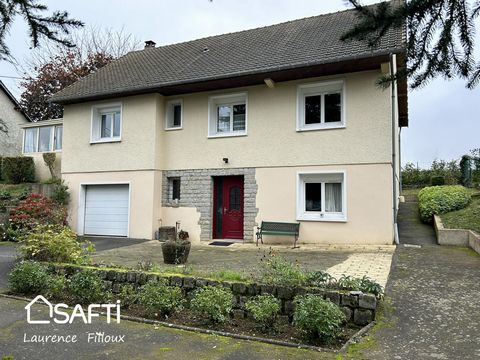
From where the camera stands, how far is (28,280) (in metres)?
6.54

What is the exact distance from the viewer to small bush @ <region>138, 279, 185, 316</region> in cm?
542

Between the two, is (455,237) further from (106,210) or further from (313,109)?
(106,210)

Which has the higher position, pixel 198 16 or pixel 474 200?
pixel 198 16

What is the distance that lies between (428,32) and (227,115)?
433 inches

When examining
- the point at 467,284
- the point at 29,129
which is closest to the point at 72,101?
the point at 29,129

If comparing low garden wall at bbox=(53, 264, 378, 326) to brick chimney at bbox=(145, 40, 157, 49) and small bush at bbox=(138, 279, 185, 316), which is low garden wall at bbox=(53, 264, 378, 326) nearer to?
small bush at bbox=(138, 279, 185, 316)

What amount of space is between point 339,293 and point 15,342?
397cm

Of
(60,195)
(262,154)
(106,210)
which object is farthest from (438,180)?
(60,195)

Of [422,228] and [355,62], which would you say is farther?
[422,228]

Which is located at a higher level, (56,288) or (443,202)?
(443,202)

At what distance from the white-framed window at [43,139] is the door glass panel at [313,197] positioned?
12.1m

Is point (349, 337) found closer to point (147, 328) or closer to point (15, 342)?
point (147, 328)

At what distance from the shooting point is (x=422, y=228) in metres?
12.8

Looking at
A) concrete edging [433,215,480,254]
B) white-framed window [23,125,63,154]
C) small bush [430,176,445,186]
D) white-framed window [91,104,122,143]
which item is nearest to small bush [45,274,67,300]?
white-framed window [91,104,122,143]
